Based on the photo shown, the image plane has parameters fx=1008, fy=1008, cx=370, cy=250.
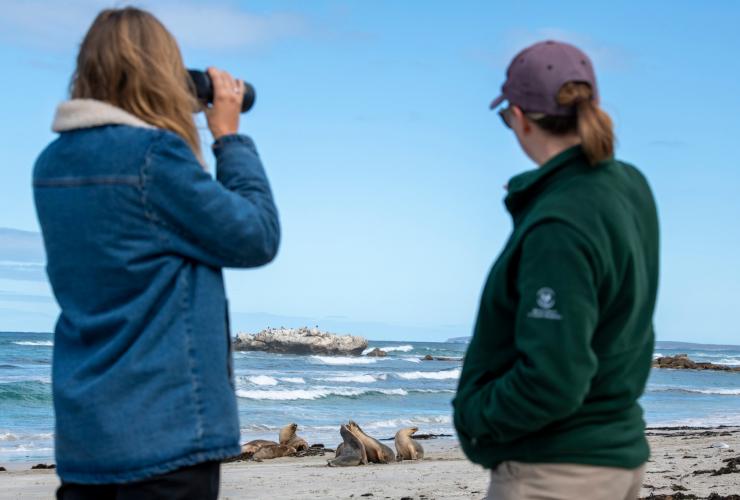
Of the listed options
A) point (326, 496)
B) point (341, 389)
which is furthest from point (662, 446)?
point (341, 389)

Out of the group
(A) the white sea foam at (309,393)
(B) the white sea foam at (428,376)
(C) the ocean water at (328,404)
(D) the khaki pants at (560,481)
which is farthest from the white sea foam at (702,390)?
(D) the khaki pants at (560,481)

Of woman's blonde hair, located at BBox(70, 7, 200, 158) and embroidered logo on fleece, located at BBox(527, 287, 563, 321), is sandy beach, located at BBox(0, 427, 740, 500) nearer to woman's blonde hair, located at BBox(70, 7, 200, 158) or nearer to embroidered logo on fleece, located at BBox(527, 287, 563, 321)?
embroidered logo on fleece, located at BBox(527, 287, 563, 321)

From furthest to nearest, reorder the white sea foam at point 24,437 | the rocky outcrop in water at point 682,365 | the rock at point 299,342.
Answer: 1. the rock at point 299,342
2. the rocky outcrop in water at point 682,365
3. the white sea foam at point 24,437

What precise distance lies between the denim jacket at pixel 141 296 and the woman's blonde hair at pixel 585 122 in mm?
703

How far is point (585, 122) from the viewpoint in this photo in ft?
7.36

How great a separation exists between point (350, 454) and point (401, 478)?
1870mm

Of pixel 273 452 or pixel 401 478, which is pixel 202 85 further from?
pixel 273 452

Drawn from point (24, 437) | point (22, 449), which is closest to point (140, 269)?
point (22, 449)

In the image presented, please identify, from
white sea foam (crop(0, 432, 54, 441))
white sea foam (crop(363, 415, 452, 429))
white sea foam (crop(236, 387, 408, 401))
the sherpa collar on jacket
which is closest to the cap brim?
the sherpa collar on jacket

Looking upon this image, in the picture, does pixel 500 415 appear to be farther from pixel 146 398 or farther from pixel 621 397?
pixel 146 398

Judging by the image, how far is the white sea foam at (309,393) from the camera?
2366 centimetres

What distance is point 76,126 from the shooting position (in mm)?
2324

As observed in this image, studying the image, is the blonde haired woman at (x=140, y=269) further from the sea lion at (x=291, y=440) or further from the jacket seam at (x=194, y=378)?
the sea lion at (x=291, y=440)

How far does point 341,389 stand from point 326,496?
18.7 meters
